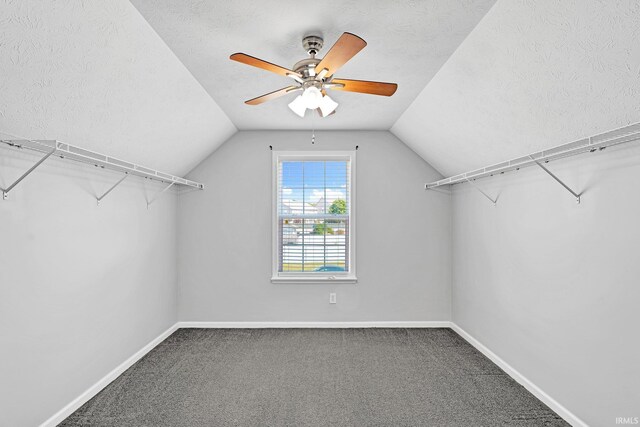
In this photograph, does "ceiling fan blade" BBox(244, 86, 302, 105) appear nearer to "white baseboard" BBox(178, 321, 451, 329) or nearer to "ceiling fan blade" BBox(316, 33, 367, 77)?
"ceiling fan blade" BBox(316, 33, 367, 77)

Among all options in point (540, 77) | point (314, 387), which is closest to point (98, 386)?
point (314, 387)

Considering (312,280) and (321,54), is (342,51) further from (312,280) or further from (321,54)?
(312,280)

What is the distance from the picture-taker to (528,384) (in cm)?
282

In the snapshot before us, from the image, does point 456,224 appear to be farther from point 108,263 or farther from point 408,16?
point 108,263

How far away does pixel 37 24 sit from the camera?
155cm

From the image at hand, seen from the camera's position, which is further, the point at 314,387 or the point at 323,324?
the point at 323,324

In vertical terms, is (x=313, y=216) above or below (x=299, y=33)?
below

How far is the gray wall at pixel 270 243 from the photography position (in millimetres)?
4438

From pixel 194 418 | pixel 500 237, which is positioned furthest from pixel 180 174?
pixel 500 237

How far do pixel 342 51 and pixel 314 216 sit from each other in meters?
2.94

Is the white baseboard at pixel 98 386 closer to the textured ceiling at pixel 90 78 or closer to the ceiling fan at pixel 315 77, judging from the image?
the textured ceiling at pixel 90 78

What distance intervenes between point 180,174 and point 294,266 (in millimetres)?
1740

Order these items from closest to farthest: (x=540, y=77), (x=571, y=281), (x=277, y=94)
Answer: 1. (x=540, y=77)
2. (x=277, y=94)
3. (x=571, y=281)

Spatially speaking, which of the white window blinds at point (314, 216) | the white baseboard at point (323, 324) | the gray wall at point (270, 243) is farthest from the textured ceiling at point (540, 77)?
the white baseboard at point (323, 324)
